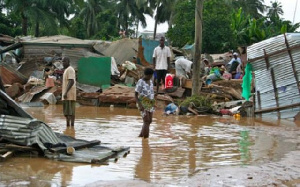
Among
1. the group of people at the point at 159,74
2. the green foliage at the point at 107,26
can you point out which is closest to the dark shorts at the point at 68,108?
the group of people at the point at 159,74

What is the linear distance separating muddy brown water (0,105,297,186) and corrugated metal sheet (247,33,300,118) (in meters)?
1.02

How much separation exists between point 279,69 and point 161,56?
370 centimetres

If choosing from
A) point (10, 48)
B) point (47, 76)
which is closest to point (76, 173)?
point (47, 76)

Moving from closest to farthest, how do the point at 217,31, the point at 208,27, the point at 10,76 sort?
the point at 10,76
the point at 217,31
the point at 208,27

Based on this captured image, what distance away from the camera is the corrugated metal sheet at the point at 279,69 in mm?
12242

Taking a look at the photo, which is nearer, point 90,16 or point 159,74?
point 159,74

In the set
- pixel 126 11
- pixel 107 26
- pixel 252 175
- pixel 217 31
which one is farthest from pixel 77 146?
pixel 126 11

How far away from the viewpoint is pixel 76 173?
18.1 ft

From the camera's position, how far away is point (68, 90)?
9.85 metres

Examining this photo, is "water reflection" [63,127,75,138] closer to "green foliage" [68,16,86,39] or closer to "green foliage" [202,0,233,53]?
"green foliage" [202,0,233,53]

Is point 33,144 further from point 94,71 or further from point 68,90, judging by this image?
point 94,71

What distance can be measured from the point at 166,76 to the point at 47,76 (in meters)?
4.99

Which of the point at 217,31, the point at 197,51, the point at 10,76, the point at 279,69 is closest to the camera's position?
the point at 279,69

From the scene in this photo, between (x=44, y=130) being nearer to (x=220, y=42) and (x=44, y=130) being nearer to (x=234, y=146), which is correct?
(x=234, y=146)
